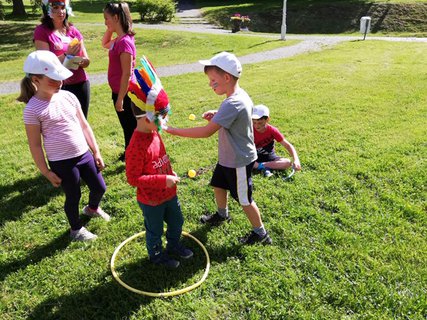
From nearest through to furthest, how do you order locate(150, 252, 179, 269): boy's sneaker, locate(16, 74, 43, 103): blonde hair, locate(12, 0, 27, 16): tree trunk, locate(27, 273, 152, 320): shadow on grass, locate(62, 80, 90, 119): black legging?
1. locate(27, 273, 152, 320): shadow on grass
2. locate(16, 74, 43, 103): blonde hair
3. locate(150, 252, 179, 269): boy's sneaker
4. locate(62, 80, 90, 119): black legging
5. locate(12, 0, 27, 16): tree trunk

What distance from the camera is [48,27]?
458 centimetres

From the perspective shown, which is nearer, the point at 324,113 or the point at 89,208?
the point at 89,208

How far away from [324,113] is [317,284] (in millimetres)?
5083

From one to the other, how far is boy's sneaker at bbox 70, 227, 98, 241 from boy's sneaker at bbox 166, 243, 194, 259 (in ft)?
3.03

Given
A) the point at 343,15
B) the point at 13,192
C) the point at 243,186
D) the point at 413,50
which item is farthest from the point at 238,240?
the point at 343,15

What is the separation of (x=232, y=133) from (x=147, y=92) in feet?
3.28

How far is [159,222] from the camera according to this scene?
3344mm

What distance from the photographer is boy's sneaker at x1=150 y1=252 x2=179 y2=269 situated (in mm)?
3588

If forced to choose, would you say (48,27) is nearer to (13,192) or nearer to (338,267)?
(13,192)

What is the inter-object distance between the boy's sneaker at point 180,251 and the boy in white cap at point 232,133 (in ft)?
1.96

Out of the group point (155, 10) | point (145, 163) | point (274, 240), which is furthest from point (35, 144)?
point (155, 10)

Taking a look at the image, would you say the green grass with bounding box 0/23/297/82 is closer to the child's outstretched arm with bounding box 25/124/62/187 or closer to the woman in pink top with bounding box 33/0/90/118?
the woman in pink top with bounding box 33/0/90/118

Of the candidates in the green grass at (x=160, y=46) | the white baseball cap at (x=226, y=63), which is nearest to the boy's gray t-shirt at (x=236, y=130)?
the white baseball cap at (x=226, y=63)

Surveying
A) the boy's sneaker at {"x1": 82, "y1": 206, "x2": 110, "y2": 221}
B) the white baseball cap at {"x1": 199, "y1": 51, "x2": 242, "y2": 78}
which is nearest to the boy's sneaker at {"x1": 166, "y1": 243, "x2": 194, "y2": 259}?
the boy's sneaker at {"x1": 82, "y1": 206, "x2": 110, "y2": 221}
